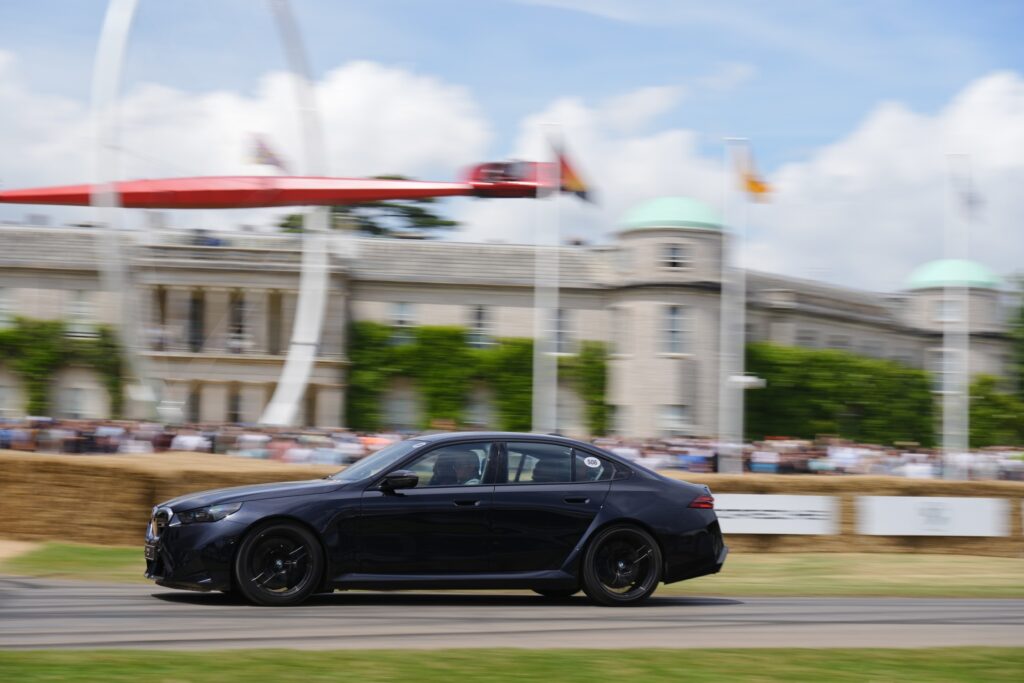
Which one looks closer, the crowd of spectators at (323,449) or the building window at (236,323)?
the crowd of spectators at (323,449)

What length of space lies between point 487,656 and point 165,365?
48613mm

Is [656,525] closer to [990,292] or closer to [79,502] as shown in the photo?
[79,502]

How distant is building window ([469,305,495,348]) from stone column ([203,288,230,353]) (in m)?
10.3

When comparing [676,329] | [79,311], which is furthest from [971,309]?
[79,311]

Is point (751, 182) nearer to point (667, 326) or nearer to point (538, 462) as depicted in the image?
point (667, 326)

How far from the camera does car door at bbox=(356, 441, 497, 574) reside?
10750mm

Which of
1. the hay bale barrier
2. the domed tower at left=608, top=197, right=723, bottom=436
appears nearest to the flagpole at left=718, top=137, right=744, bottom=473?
the domed tower at left=608, top=197, right=723, bottom=436

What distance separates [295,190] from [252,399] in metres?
14.7

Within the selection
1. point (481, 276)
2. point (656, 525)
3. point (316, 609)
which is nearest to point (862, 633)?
point (656, 525)

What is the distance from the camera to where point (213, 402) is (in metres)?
55.1

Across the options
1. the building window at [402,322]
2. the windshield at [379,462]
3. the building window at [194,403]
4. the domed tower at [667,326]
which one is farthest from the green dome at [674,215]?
the windshield at [379,462]

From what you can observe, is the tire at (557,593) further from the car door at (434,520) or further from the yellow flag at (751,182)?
the yellow flag at (751,182)

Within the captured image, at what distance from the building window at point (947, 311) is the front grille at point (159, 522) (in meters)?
54.5

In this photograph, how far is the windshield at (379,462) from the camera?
11.1 meters
